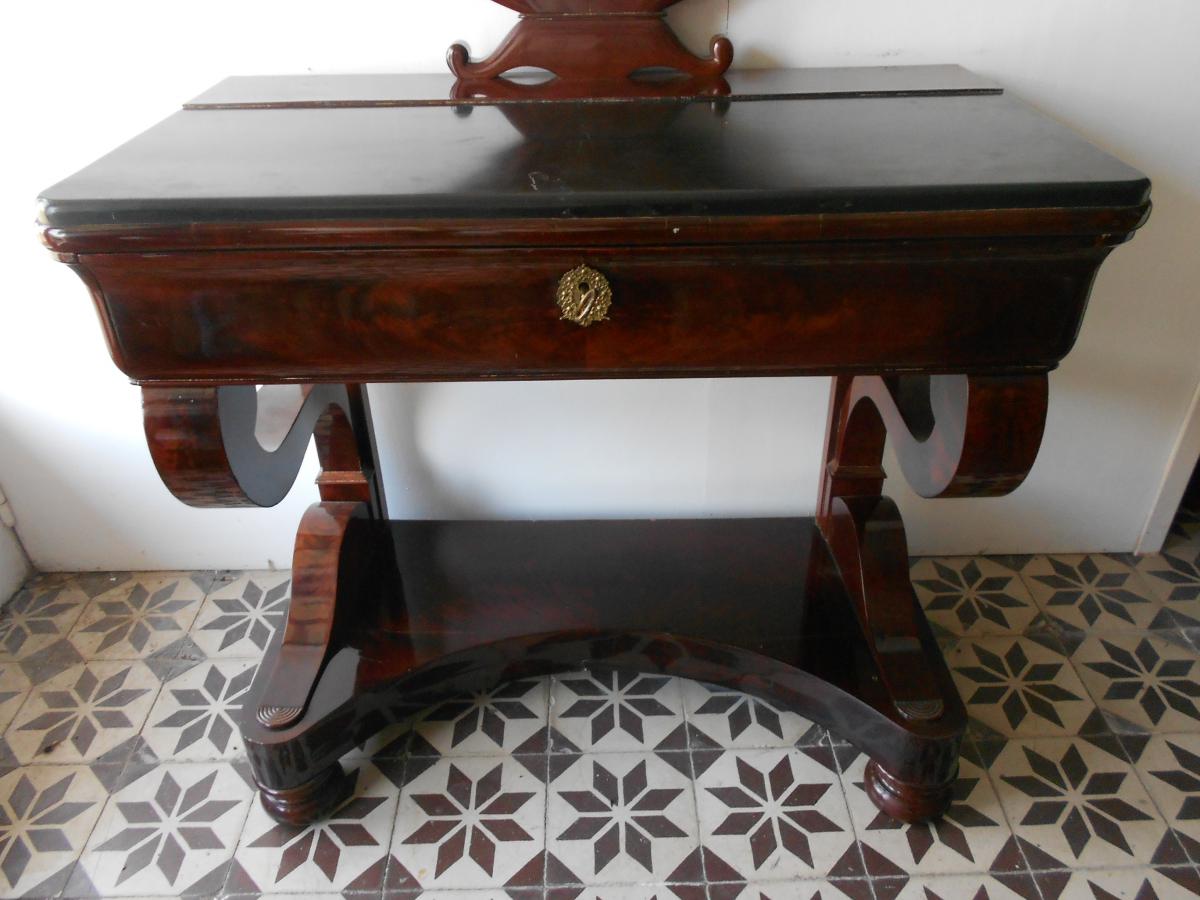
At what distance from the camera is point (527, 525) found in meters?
1.50

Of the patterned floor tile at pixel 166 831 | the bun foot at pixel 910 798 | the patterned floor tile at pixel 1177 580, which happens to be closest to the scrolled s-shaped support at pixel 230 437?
the patterned floor tile at pixel 166 831

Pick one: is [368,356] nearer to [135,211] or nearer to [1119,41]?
[135,211]

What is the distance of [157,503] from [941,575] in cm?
135

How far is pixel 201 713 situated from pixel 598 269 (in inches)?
38.3

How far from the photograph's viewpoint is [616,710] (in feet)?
4.45

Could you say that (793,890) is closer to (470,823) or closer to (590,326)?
(470,823)

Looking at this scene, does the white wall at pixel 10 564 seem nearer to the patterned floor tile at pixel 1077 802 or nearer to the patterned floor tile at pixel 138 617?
the patterned floor tile at pixel 138 617

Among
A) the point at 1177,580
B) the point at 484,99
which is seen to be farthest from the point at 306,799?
the point at 1177,580

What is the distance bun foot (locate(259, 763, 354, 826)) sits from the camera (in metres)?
1.18

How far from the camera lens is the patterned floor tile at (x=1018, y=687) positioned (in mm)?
1319

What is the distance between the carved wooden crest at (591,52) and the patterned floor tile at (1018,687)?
923 millimetres

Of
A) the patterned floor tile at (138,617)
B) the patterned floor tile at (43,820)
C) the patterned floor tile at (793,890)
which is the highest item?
the patterned floor tile at (793,890)

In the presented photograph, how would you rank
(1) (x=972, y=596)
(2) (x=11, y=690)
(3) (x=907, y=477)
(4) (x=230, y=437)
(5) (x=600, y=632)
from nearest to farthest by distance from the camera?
(4) (x=230, y=437), (3) (x=907, y=477), (5) (x=600, y=632), (2) (x=11, y=690), (1) (x=972, y=596)

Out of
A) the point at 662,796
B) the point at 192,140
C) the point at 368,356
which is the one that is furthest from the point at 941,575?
the point at 192,140
